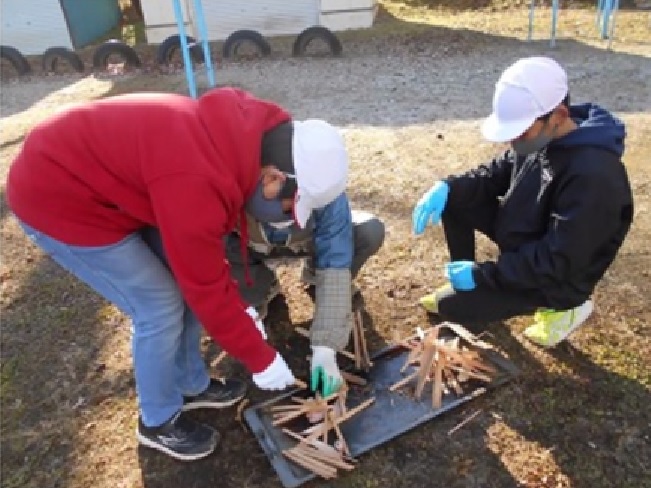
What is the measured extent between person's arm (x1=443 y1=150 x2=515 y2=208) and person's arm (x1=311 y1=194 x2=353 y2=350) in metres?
0.62

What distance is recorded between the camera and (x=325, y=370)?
92.9 inches

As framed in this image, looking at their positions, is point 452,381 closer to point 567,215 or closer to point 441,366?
point 441,366

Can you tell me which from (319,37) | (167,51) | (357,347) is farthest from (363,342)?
(167,51)

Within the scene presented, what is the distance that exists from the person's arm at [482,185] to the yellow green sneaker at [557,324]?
22.3 inches

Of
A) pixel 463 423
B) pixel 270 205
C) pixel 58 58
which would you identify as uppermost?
pixel 270 205

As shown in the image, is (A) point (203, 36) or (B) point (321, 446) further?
(A) point (203, 36)

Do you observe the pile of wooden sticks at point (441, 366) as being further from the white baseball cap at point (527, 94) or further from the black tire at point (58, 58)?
the black tire at point (58, 58)

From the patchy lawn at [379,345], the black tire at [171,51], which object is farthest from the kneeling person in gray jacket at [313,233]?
the black tire at [171,51]

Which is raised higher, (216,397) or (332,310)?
(332,310)

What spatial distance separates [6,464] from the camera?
7.97 ft

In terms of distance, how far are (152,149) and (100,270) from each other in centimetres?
49

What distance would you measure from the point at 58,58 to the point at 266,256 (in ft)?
25.7

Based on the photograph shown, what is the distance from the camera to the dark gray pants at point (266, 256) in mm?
2787

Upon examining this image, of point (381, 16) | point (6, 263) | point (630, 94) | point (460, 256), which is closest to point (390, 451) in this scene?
point (460, 256)
